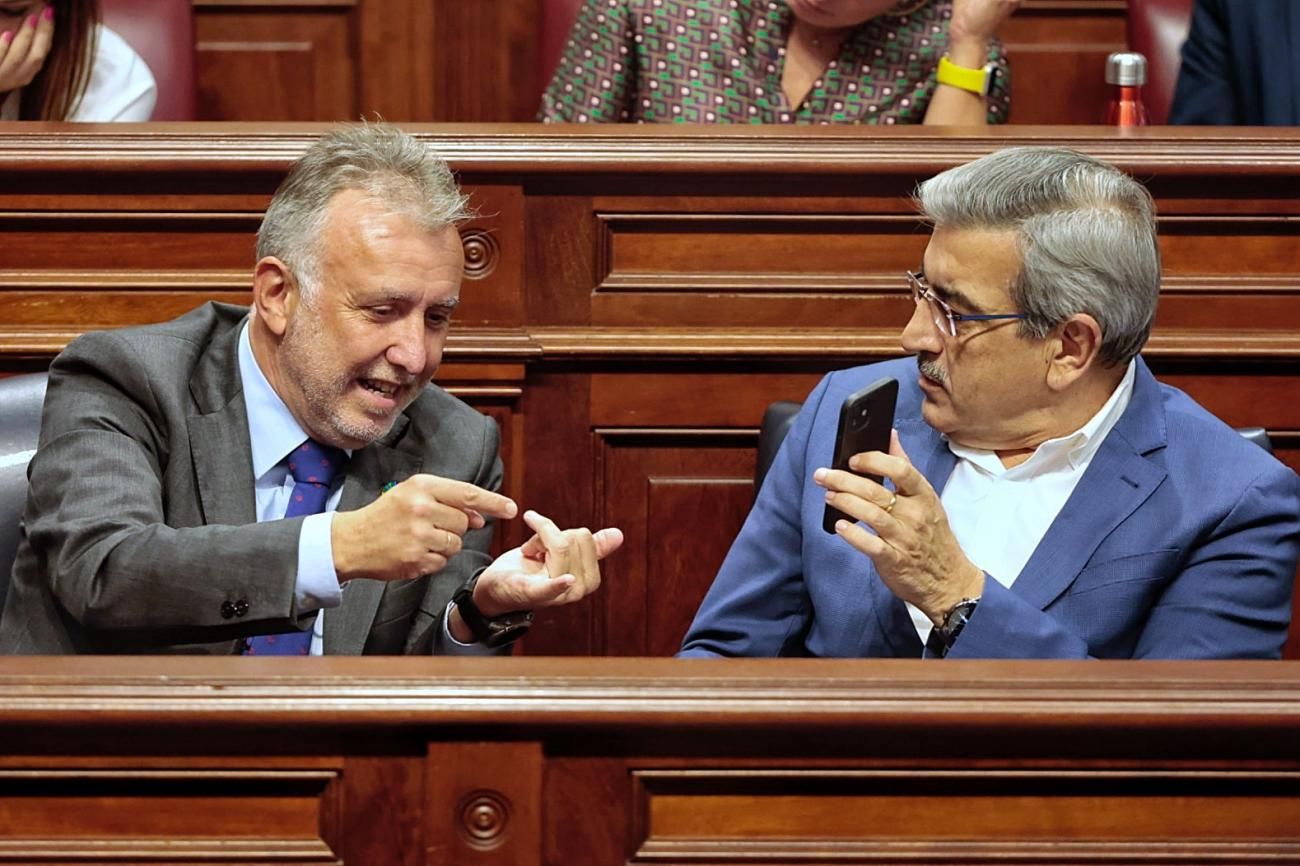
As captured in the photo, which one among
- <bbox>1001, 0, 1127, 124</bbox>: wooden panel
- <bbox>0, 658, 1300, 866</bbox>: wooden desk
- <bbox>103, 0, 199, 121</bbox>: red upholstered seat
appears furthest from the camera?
<bbox>1001, 0, 1127, 124</bbox>: wooden panel

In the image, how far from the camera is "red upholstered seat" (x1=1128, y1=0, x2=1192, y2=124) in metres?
3.15

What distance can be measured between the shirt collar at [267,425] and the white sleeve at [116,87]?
108 cm

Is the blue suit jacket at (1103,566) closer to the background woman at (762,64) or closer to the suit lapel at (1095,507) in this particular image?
the suit lapel at (1095,507)

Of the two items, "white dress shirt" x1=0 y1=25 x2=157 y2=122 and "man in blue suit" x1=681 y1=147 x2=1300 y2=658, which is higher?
"white dress shirt" x1=0 y1=25 x2=157 y2=122

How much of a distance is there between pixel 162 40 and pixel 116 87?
215 mm

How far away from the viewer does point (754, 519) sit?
6.07 feet

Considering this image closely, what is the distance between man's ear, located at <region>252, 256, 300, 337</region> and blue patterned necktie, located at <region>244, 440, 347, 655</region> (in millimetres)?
122

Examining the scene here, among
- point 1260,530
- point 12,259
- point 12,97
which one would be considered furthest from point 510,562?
point 12,97

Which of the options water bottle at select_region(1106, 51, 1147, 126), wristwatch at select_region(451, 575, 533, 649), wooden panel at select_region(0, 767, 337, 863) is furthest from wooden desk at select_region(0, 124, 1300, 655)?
wooden panel at select_region(0, 767, 337, 863)

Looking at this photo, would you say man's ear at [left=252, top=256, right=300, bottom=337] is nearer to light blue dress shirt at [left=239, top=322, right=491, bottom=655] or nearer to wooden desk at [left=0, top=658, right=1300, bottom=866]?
light blue dress shirt at [left=239, top=322, right=491, bottom=655]

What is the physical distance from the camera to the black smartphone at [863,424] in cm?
158

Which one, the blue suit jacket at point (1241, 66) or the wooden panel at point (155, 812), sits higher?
the blue suit jacket at point (1241, 66)

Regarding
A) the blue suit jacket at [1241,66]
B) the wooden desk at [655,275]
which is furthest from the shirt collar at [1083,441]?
the blue suit jacket at [1241,66]

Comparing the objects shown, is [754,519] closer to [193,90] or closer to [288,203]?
[288,203]
